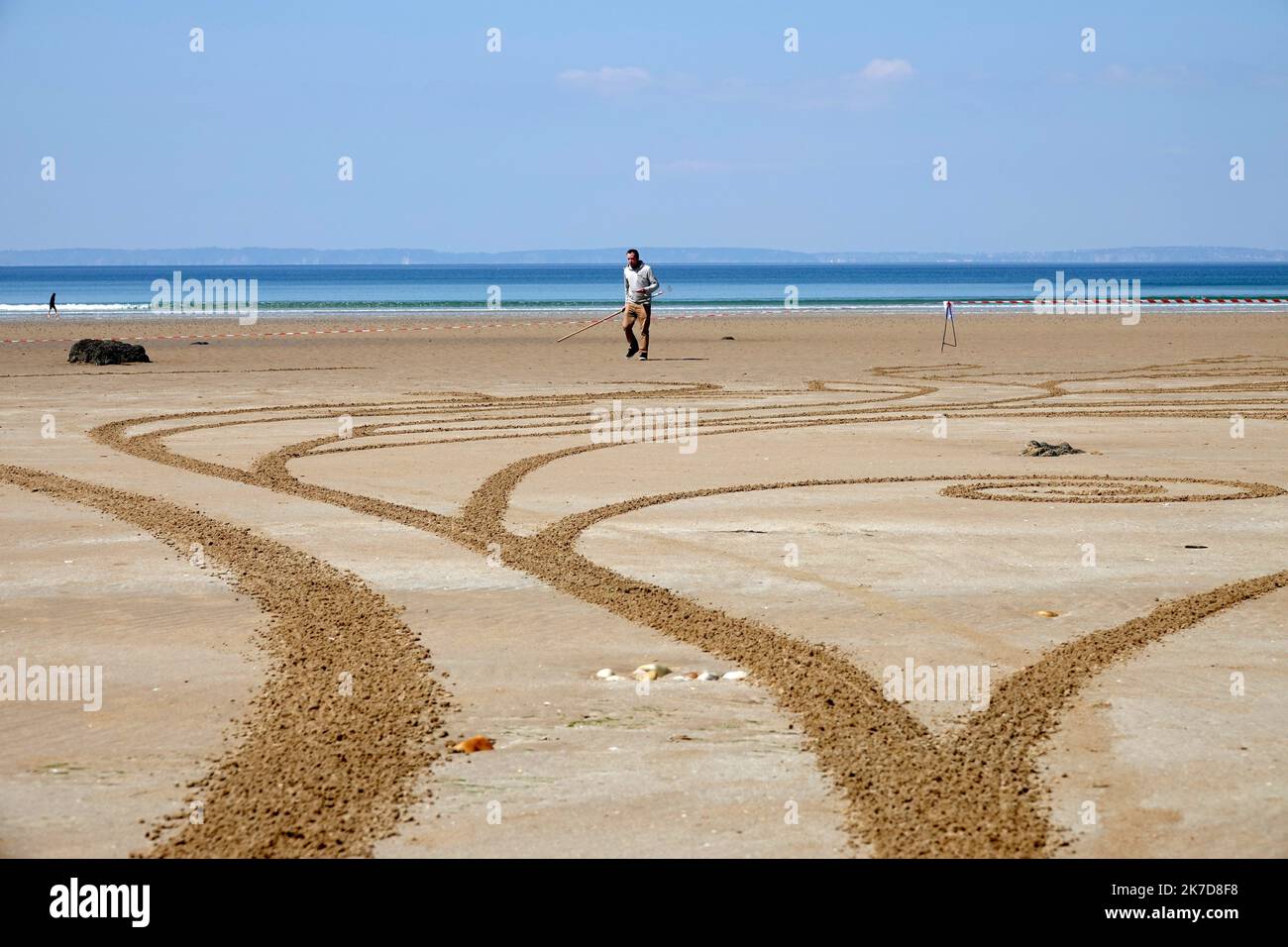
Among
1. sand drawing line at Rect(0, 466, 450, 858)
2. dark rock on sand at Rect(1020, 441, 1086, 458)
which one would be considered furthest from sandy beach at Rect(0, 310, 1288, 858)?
dark rock on sand at Rect(1020, 441, 1086, 458)

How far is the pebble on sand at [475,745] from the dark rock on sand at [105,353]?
23510 millimetres

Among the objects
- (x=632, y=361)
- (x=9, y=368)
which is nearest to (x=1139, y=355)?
(x=632, y=361)

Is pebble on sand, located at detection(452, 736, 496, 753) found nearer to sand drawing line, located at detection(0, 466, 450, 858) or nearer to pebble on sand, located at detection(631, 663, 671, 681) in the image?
sand drawing line, located at detection(0, 466, 450, 858)

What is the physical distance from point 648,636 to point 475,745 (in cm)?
174

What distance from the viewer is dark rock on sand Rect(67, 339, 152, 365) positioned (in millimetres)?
27531

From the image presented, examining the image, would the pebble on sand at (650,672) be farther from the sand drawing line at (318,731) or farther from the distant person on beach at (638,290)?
the distant person on beach at (638,290)

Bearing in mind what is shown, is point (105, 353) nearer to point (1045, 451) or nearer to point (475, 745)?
point (1045, 451)

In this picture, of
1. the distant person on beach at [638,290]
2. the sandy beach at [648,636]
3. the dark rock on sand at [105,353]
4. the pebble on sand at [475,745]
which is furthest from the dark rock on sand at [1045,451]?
the dark rock on sand at [105,353]

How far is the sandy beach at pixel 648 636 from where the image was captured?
5047 mm

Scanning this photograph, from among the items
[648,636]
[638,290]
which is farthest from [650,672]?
[638,290]

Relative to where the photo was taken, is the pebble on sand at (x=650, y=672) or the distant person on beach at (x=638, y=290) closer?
the pebble on sand at (x=650, y=672)

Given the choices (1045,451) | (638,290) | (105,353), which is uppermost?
(638,290)

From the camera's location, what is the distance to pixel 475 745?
5746 millimetres
